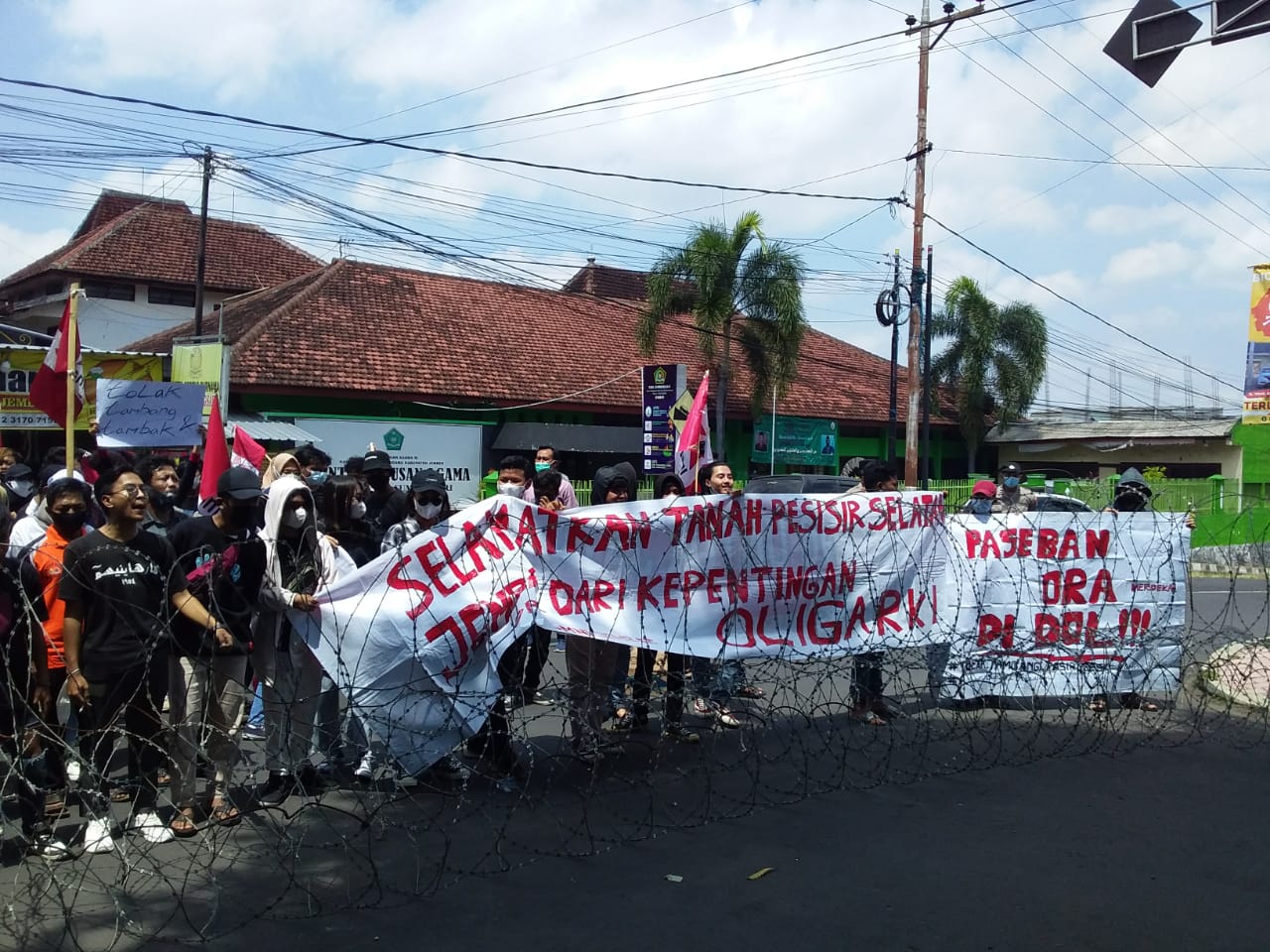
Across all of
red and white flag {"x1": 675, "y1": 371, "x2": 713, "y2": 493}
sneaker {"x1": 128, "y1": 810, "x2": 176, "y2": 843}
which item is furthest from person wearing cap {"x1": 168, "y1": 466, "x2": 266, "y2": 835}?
red and white flag {"x1": 675, "y1": 371, "x2": 713, "y2": 493}

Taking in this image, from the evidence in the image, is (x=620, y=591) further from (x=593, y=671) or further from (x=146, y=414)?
(x=146, y=414)

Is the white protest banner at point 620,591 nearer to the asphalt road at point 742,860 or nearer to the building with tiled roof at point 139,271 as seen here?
the asphalt road at point 742,860

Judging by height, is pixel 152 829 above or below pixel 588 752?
below

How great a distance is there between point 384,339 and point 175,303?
44.6ft

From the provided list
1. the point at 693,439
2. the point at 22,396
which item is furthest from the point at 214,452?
the point at 22,396

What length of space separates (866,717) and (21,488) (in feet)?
19.5

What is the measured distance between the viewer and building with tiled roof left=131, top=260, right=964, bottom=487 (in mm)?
25141

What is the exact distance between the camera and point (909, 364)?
81.4 feet

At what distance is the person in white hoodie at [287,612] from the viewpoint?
5727 millimetres

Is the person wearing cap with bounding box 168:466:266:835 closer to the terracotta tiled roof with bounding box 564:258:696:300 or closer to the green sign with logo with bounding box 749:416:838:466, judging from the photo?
the green sign with logo with bounding box 749:416:838:466

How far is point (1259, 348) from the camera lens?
96.3ft

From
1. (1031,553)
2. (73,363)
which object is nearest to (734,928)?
(1031,553)

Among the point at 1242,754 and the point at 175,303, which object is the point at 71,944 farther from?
the point at 175,303

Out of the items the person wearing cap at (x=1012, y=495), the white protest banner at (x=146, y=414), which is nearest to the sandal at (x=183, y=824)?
the person wearing cap at (x=1012, y=495)
